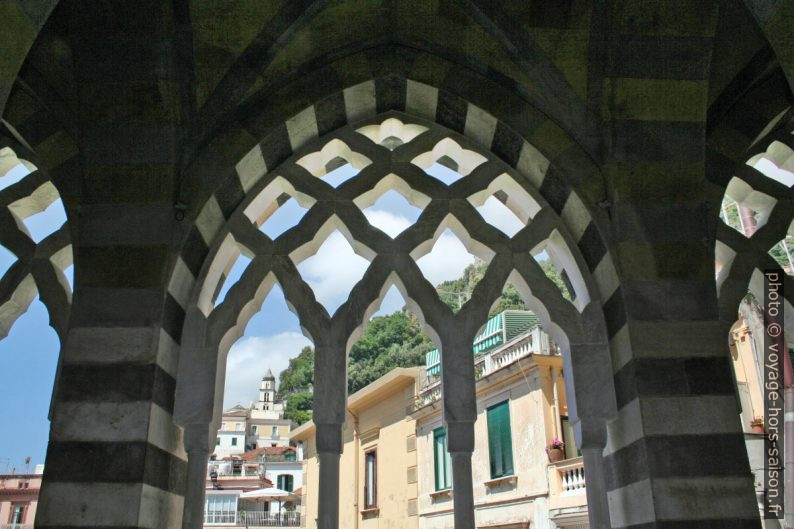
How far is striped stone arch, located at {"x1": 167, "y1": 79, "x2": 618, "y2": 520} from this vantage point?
17.1 ft

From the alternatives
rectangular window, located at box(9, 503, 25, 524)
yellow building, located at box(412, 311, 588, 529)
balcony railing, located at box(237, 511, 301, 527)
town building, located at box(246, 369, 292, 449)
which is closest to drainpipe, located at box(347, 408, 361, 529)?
yellow building, located at box(412, 311, 588, 529)

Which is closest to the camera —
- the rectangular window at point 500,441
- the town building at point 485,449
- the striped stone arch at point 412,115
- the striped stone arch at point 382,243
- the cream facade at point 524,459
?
the striped stone arch at point 382,243

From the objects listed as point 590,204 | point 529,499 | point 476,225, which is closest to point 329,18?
point 476,225

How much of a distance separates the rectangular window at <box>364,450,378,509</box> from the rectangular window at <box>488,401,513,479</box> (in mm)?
5577

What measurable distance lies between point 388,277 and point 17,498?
107 feet

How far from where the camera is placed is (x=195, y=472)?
16.1 ft

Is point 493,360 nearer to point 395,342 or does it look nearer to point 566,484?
point 566,484

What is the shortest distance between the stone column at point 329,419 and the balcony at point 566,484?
34.9 ft

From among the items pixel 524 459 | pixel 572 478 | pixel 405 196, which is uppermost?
pixel 405 196

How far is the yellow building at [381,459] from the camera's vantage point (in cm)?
2003

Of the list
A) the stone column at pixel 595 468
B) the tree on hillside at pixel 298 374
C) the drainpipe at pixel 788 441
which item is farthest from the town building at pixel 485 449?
the tree on hillside at pixel 298 374

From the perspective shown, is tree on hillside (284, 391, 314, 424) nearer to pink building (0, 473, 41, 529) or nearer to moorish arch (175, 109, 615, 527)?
pink building (0, 473, 41, 529)

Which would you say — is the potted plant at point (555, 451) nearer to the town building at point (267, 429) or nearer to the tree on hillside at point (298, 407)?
Answer: the tree on hillside at point (298, 407)

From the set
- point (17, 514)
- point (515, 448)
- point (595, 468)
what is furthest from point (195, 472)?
point (17, 514)
